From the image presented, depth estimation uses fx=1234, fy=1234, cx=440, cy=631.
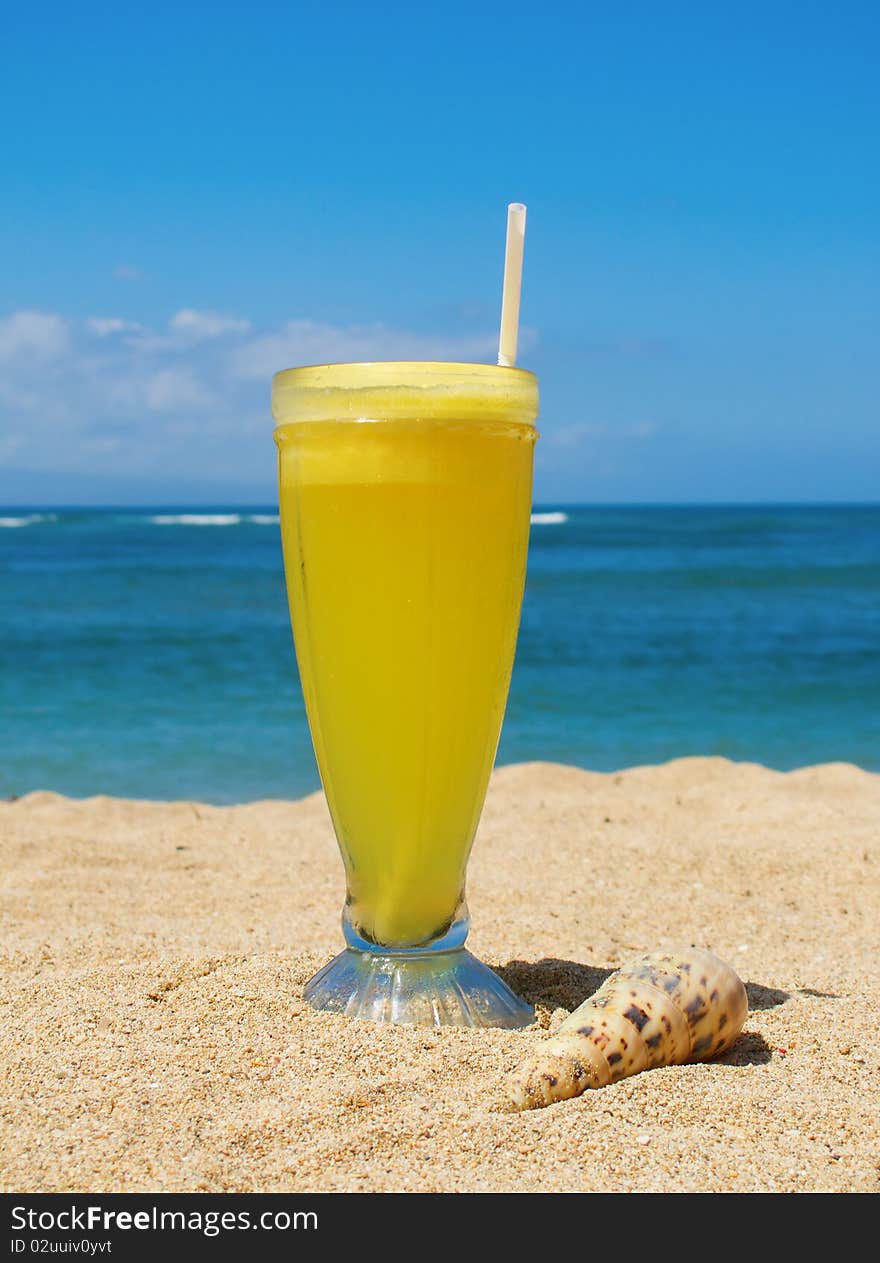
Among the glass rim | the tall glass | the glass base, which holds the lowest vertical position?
the glass base

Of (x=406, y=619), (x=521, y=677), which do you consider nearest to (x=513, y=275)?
(x=406, y=619)

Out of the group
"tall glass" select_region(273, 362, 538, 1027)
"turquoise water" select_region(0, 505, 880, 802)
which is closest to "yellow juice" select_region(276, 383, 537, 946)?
"tall glass" select_region(273, 362, 538, 1027)

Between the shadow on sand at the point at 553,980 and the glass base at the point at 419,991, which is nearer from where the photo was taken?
the glass base at the point at 419,991

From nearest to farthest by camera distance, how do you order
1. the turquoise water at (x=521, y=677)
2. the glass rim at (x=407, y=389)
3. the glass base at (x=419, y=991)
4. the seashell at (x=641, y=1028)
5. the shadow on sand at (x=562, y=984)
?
the seashell at (x=641, y=1028) < the glass rim at (x=407, y=389) < the glass base at (x=419, y=991) < the shadow on sand at (x=562, y=984) < the turquoise water at (x=521, y=677)

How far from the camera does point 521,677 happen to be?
8.59 metres

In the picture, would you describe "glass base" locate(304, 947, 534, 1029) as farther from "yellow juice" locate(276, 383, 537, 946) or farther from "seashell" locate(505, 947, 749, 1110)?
"seashell" locate(505, 947, 749, 1110)

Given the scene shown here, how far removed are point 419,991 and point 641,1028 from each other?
0.37 metres

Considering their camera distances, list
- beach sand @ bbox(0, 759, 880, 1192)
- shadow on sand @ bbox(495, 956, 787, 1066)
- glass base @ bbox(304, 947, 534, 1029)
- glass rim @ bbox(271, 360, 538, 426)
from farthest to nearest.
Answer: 1. shadow on sand @ bbox(495, 956, 787, 1066)
2. glass base @ bbox(304, 947, 534, 1029)
3. glass rim @ bbox(271, 360, 538, 426)
4. beach sand @ bbox(0, 759, 880, 1192)

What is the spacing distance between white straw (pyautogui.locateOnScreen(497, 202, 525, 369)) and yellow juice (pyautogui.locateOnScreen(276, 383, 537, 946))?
14 cm

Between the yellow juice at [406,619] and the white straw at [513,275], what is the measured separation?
143 mm

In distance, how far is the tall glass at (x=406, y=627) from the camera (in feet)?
5.82

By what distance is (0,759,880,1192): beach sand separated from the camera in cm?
142

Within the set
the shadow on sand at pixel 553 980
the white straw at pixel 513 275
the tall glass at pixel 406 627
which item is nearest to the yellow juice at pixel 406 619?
the tall glass at pixel 406 627

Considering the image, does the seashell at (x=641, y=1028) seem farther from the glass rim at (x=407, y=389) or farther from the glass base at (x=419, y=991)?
the glass rim at (x=407, y=389)
